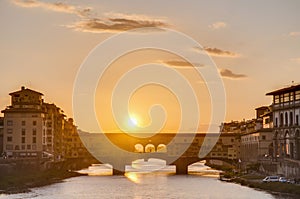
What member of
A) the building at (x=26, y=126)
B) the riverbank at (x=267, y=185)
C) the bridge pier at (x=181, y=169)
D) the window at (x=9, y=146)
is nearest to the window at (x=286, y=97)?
the riverbank at (x=267, y=185)

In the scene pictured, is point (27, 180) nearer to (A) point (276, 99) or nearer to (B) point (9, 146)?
(B) point (9, 146)

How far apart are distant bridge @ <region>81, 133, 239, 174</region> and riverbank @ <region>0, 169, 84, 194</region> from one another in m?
20.4

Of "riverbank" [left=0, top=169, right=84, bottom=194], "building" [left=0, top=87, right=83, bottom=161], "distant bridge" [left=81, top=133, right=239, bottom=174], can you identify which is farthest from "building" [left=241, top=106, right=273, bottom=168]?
"building" [left=0, top=87, right=83, bottom=161]

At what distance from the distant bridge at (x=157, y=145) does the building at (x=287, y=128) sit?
97.0ft

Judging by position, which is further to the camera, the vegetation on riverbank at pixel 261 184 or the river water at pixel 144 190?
the river water at pixel 144 190

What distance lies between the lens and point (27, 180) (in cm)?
7681

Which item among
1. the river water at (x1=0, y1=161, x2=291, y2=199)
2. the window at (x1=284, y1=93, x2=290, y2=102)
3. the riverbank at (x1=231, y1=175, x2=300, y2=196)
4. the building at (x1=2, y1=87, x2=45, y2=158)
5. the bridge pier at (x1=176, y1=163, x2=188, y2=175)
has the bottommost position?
the river water at (x1=0, y1=161, x2=291, y2=199)

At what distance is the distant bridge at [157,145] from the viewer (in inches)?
4547

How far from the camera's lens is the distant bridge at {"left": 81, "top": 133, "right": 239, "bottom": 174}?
11550 centimetres

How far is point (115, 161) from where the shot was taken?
109125 millimetres

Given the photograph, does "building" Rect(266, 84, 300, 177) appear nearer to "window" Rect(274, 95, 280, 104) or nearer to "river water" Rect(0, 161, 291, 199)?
"window" Rect(274, 95, 280, 104)

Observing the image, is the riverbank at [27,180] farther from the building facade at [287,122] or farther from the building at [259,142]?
the building facade at [287,122]

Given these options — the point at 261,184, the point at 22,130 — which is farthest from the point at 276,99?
the point at 22,130

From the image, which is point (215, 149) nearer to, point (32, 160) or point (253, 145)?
point (253, 145)
